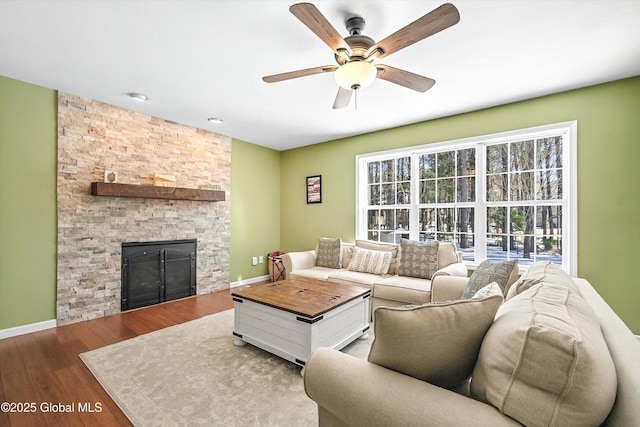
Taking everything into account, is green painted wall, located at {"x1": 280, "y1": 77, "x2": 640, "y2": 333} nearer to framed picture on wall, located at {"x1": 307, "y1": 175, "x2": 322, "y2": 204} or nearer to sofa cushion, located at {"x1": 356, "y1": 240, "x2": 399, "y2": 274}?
sofa cushion, located at {"x1": 356, "y1": 240, "x2": 399, "y2": 274}

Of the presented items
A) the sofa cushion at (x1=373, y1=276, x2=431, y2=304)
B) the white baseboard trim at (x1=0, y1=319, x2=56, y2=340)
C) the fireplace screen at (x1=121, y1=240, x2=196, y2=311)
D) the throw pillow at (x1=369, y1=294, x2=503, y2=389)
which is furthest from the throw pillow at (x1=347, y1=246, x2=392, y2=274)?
the white baseboard trim at (x1=0, y1=319, x2=56, y2=340)

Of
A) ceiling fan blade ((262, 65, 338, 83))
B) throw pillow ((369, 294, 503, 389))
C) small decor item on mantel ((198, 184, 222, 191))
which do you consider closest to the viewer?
throw pillow ((369, 294, 503, 389))

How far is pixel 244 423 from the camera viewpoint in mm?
1664

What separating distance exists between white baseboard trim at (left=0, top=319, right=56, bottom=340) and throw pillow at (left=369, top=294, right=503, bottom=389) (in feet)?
12.5

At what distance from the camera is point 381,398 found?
90 cm

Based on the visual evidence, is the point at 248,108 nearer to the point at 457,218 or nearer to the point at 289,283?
the point at 289,283

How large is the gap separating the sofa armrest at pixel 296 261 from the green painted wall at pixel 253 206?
1278mm

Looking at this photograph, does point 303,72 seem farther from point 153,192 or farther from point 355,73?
point 153,192

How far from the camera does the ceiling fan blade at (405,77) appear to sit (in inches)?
82.2

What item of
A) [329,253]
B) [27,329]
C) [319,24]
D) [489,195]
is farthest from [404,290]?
[27,329]

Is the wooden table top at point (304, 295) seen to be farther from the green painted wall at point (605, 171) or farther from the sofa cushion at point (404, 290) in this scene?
the green painted wall at point (605, 171)

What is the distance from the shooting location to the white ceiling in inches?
74.1

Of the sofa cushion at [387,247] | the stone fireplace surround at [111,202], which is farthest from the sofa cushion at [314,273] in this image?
the stone fireplace surround at [111,202]

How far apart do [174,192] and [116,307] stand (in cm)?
163
